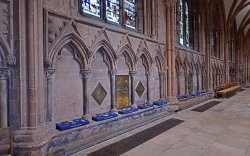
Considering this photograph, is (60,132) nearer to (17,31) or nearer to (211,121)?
(17,31)

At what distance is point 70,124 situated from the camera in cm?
423

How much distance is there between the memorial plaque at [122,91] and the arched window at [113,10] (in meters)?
1.79

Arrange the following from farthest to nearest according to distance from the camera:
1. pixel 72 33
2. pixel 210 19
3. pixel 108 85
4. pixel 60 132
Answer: pixel 210 19 → pixel 108 85 → pixel 72 33 → pixel 60 132

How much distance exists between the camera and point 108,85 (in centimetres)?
555

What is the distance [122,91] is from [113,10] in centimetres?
256

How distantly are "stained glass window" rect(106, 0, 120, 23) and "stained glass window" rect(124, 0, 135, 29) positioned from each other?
0.49m

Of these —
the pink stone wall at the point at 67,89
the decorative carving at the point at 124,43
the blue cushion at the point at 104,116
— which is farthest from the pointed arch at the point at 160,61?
the pink stone wall at the point at 67,89

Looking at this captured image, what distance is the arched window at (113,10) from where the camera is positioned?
17.2 ft

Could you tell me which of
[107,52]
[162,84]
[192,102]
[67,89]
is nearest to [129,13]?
[107,52]

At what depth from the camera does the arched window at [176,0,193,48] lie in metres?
10.0

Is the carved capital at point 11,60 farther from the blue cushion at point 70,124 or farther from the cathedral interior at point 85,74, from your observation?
the blue cushion at point 70,124

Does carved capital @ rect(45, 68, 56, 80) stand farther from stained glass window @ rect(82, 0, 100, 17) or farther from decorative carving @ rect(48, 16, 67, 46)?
stained glass window @ rect(82, 0, 100, 17)

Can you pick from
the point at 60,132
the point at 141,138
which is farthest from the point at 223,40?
the point at 60,132

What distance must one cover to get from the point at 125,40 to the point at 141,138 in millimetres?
2939
